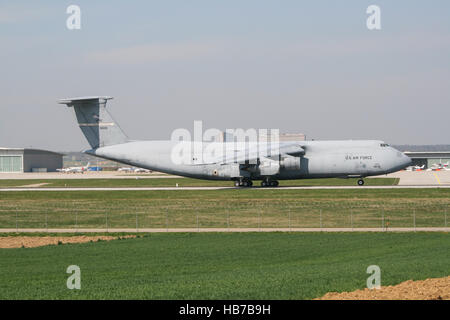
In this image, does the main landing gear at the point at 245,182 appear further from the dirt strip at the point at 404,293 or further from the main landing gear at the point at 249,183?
the dirt strip at the point at 404,293

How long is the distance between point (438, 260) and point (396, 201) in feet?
80.3

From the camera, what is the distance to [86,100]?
6869 centimetres

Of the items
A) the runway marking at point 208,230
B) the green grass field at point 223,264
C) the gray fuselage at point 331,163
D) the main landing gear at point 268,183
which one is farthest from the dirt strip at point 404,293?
the main landing gear at point 268,183

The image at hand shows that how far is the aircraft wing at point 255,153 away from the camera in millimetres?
63478

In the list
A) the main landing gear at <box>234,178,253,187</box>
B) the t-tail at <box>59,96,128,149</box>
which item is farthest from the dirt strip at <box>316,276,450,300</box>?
the t-tail at <box>59,96,128,149</box>

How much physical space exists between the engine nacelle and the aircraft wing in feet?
1.65

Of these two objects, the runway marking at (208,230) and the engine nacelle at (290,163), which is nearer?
the runway marking at (208,230)

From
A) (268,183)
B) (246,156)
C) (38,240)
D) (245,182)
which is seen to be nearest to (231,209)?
(38,240)

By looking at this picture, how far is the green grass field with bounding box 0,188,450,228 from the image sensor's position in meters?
39.4

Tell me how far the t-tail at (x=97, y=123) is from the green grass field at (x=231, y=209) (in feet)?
30.6

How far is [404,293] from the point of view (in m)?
17.0

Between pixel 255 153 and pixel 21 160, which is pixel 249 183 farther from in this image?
pixel 21 160
